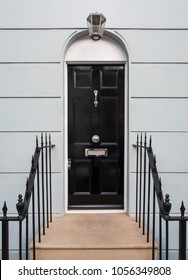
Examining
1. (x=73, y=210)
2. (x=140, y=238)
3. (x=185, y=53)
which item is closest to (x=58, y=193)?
(x=73, y=210)

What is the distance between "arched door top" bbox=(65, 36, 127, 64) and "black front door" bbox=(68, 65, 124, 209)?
0.12 meters

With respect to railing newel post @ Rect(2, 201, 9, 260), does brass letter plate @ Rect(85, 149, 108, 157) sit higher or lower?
higher

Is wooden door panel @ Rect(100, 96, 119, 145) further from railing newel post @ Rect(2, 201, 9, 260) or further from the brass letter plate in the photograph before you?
railing newel post @ Rect(2, 201, 9, 260)

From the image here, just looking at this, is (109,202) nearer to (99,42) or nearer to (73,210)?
A: (73,210)

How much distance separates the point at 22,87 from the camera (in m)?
4.04

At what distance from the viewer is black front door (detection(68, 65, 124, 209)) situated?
430 centimetres

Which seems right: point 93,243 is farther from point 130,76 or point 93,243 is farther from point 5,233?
point 130,76

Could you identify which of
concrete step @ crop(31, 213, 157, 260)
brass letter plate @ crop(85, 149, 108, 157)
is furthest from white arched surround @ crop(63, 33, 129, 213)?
concrete step @ crop(31, 213, 157, 260)

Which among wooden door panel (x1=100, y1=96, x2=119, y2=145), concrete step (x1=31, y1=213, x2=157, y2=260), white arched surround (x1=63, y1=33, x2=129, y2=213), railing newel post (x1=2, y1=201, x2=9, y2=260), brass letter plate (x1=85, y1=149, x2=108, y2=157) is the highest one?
white arched surround (x1=63, y1=33, x2=129, y2=213)

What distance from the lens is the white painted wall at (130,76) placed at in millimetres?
4023

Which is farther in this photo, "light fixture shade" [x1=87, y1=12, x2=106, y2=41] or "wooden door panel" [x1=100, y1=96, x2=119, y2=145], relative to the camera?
"wooden door panel" [x1=100, y1=96, x2=119, y2=145]

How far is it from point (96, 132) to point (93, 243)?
1702 mm
